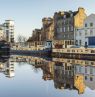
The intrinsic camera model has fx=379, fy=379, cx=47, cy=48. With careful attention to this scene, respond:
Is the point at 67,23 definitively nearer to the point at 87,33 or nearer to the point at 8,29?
the point at 87,33

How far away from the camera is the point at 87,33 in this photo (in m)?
70.9

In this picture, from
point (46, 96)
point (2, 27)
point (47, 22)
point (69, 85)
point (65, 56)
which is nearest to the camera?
point (46, 96)

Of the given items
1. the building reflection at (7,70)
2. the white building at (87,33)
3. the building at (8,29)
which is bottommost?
the building reflection at (7,70)

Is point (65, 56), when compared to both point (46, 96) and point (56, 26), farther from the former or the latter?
point (46, 96)

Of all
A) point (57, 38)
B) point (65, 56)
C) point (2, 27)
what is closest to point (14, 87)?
point (65, 56)

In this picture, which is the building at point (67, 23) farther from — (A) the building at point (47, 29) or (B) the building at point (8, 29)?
(B) the building at point (8, 29)

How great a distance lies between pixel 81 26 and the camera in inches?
2926

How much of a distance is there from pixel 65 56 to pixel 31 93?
42.9m

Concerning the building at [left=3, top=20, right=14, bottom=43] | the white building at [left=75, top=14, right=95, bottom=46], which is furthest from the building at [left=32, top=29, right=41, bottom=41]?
the building at [left=3, top=20, right=14, bottom=43]

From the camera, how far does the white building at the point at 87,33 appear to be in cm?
6938

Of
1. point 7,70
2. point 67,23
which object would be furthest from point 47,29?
point 7,70

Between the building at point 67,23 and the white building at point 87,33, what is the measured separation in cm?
184

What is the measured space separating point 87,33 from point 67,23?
343 inches

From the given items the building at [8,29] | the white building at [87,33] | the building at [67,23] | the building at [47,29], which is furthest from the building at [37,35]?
the building at [8,29]
